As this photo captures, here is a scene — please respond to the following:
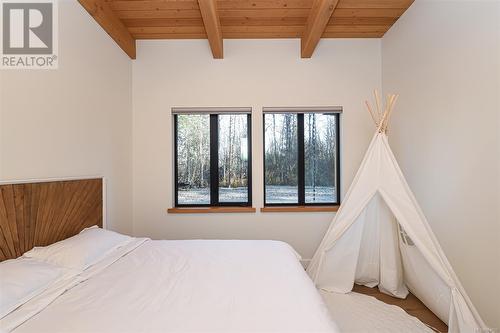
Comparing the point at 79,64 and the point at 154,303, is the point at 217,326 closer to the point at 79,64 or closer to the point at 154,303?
the point at 154,303

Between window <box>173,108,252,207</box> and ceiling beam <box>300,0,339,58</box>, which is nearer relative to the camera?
ceiling beam <box>300,0,339,58</box>

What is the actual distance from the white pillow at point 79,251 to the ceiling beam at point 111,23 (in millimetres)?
1858

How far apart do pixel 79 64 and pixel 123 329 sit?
6.60 feet

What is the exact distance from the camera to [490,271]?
1569mm

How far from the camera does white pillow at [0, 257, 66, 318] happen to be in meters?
1.05

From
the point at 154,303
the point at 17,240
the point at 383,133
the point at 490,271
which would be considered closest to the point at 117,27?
the point at 17,240

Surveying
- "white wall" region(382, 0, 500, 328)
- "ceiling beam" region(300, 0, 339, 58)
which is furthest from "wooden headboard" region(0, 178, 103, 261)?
"white wall" region(382, 0, 500, 328)

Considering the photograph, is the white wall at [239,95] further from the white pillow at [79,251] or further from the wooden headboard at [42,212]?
the white pillow at [79,251]

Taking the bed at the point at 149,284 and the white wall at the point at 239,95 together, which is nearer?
the bed at the point at 149,284

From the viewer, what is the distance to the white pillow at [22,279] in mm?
1050

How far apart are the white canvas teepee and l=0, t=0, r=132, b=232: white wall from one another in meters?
2.21

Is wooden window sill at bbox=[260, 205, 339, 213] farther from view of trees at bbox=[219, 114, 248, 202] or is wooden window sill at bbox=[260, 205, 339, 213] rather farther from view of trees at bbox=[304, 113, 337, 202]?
view of trees at bbox=[219, 114, 248, 202]
